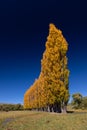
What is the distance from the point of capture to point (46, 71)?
40.7 meters

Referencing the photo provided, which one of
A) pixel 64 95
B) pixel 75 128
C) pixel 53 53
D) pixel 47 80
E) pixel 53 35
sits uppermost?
pixel 53 35

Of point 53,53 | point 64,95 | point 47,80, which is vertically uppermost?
point 53,53

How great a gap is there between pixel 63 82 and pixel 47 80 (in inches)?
108

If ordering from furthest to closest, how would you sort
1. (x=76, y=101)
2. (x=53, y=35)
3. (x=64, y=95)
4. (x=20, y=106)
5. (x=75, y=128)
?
(x=20, y=106) → (x=76, y=101) → (x=53, y=35) → (x=64, y=95) → (x=75, y=128)

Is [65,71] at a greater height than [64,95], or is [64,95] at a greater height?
[65,71]

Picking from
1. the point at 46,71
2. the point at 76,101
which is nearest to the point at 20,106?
the point at 76,101

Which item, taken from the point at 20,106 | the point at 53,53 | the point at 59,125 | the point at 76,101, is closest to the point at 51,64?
the point at 53,53

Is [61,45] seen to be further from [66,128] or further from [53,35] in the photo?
[66,128]

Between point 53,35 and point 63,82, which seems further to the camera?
point 53,35

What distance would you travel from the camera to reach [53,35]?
40.4 meters

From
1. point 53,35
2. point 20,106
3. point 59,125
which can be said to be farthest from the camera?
point 20,106

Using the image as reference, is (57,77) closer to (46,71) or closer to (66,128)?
(46,71)

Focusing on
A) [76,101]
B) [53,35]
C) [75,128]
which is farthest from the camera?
[76,101]

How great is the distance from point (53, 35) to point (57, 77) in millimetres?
6961
